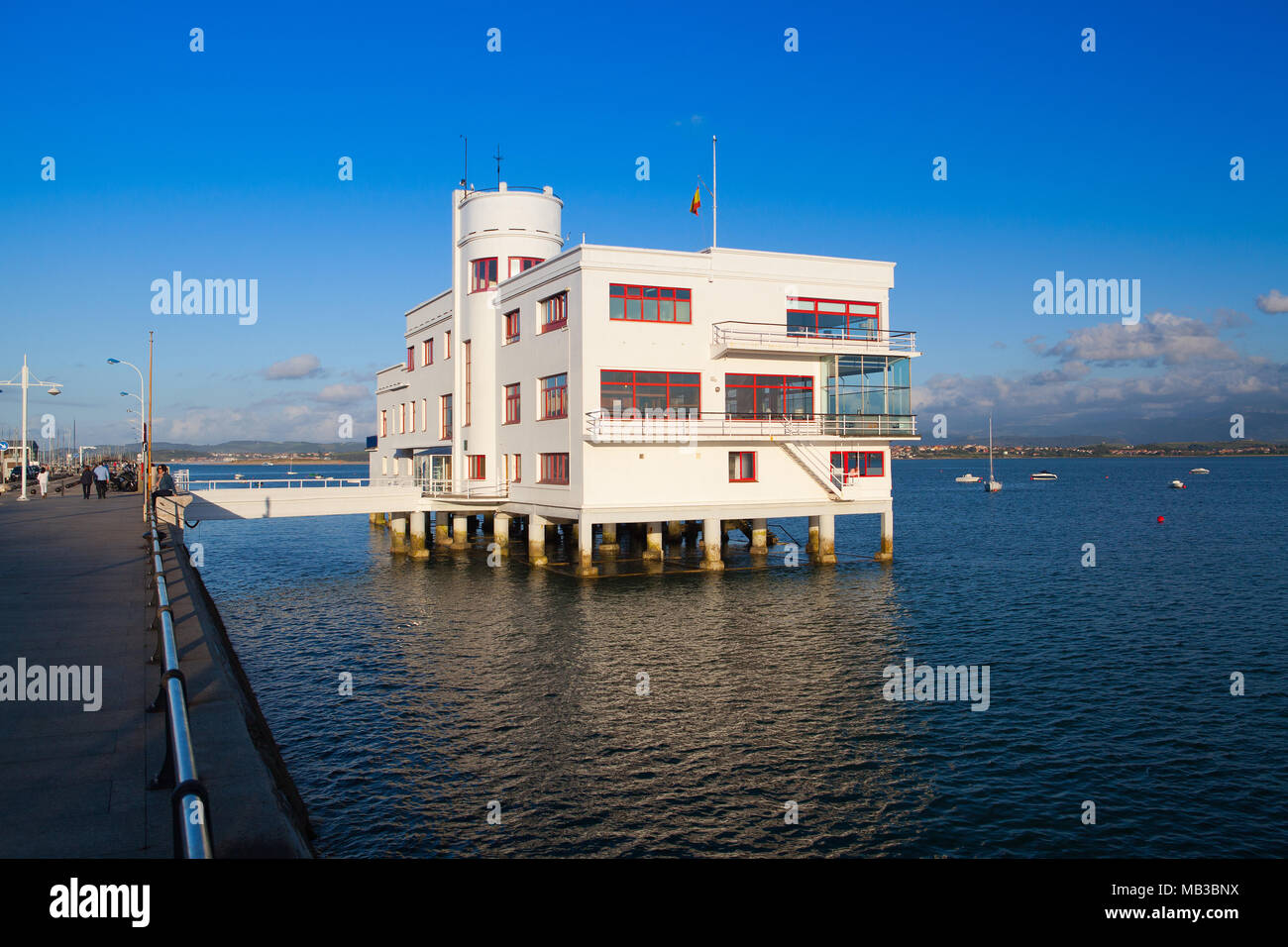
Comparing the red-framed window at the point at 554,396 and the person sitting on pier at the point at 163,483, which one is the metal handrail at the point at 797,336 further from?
the person sitting on pier at the point at 163,483

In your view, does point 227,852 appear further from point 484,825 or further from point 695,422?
point 695,422

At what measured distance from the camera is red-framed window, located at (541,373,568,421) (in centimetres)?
4116

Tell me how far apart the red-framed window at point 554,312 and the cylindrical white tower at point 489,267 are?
19.8 ft

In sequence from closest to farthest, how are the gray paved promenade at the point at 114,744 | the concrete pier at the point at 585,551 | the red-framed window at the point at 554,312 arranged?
the gray paved promenade at the point at 114,744 < the concrete pier at the point at 585,551 < the red-framed window at the point at 554,312

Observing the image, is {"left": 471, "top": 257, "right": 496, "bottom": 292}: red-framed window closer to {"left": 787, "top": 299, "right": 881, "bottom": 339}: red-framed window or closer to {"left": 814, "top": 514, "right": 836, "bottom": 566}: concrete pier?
{"left": 787, "top": 299, "right": 881, "bottom": 339}: red-framed window

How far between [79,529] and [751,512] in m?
28.1

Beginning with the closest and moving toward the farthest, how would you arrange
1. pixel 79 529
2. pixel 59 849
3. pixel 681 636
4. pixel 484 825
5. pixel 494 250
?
pixel 59 849
pixel 484 825
pixel 681 636
pixel 79 529
pixel 494 250

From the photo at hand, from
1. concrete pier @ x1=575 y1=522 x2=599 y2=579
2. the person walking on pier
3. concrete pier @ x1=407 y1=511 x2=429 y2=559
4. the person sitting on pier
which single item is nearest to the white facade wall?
concrete pier @ x1=575 y1=522 x2=599 y2=579

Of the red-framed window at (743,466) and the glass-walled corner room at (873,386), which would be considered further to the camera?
the glass-walled corner room at (873,386)

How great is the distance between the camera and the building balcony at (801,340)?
40594 mm

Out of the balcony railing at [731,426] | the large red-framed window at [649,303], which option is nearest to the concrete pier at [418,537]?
the balcony railing at [731,426]

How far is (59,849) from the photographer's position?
315 inches
